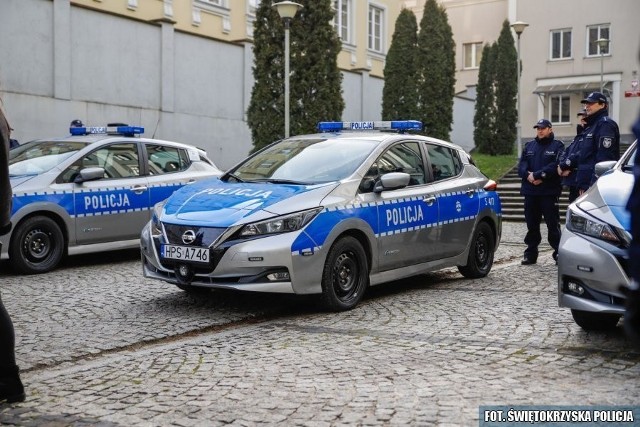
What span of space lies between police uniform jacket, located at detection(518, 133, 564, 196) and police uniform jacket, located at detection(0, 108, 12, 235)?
7555 mm

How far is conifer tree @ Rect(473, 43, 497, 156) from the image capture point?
33.5m

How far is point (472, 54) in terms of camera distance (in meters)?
49.8

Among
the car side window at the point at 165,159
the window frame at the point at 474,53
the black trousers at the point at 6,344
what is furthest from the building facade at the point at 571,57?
the black trousers at the point at 6,344

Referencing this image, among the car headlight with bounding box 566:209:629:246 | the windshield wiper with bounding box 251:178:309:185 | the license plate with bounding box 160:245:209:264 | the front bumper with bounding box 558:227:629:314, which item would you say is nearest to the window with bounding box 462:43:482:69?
the windshield wiper with bounding box 251:178:309:185

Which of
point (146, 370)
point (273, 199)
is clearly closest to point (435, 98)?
point (273, 199)

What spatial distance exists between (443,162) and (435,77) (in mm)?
21825

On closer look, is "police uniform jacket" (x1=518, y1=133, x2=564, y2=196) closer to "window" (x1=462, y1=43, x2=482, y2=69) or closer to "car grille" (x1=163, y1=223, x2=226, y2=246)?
"car grille" (x1=163, y1=223, x2=226, y2=246)

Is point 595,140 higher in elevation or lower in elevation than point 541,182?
higher

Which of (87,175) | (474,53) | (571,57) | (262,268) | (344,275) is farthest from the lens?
(474,53)

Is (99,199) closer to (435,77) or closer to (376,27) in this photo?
(435,77)

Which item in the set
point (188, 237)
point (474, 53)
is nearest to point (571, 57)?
point (474, 53)

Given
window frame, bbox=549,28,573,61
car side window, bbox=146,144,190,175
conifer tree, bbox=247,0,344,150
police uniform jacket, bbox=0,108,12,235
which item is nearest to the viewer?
police uniform jacket, bbox=0,108,12,235

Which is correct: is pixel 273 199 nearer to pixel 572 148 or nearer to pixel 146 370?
pixel 146 370

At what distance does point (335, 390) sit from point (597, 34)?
140 ft
